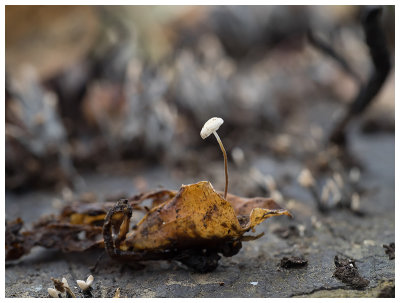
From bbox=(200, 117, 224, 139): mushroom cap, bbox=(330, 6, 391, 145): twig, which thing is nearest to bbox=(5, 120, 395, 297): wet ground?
bbox=(330, 6, 391, 145): twig

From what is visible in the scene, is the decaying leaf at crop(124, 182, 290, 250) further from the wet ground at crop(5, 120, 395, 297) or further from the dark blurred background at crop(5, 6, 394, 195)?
the dark blurred background at crop(5, 6, 394, 195)

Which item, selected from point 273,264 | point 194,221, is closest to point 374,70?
→ point 273,264

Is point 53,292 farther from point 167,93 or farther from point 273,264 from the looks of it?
point 167,93

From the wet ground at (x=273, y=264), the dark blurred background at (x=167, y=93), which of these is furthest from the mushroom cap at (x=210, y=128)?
the dark blurred background at (x=167, y=93)

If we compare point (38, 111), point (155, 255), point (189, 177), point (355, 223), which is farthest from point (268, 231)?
point (38, 111)

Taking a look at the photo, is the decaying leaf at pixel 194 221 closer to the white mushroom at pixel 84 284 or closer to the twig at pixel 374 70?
the white mushroom at pixel 84 284
